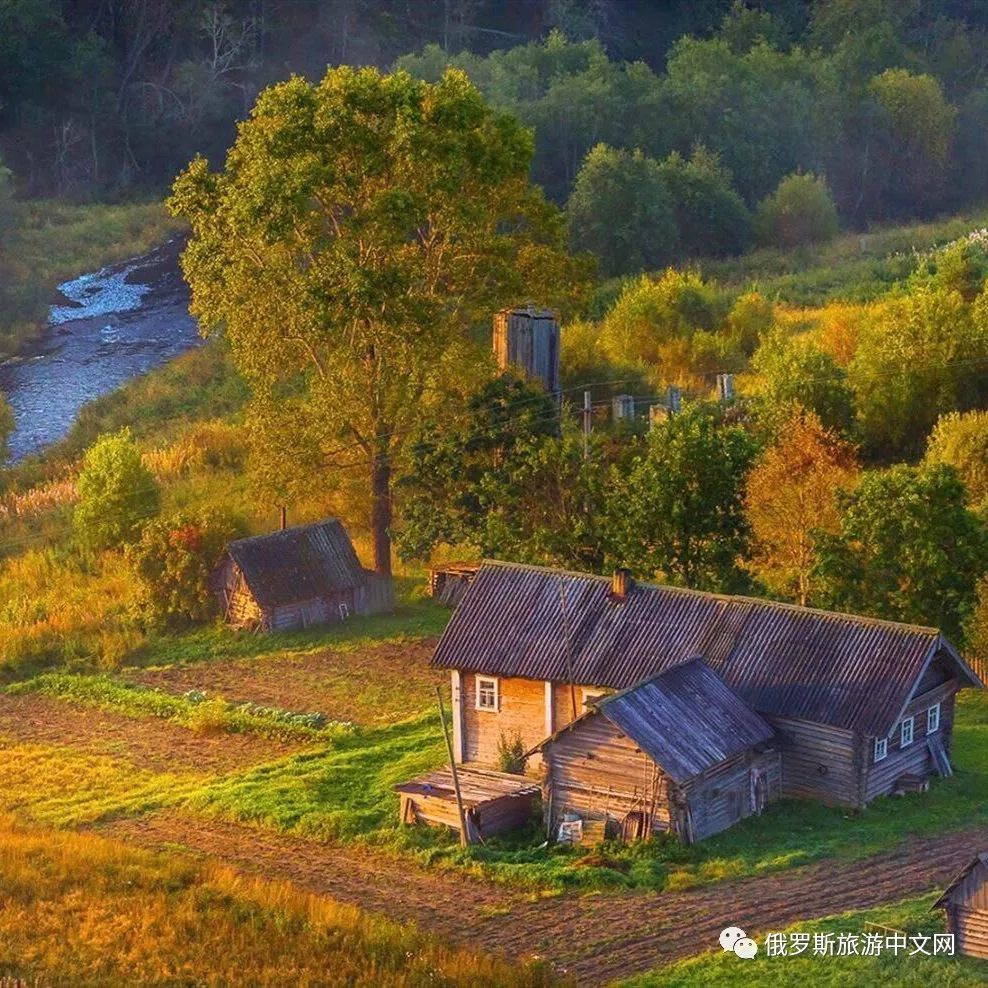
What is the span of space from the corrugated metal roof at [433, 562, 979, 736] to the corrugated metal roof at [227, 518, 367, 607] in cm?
961

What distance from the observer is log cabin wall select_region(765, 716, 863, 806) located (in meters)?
33.6

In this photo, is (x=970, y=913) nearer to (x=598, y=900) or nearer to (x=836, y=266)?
(x=598, y=900)

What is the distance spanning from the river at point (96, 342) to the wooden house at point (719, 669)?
31.1 m

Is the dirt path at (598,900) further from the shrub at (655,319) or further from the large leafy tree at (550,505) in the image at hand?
the shrub at (655,319)

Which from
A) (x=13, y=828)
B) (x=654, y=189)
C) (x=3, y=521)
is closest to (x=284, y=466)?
(x=3, y=521)

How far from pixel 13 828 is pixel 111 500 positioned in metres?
17.0

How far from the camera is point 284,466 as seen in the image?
155 feet

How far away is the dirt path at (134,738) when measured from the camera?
37.9 metres

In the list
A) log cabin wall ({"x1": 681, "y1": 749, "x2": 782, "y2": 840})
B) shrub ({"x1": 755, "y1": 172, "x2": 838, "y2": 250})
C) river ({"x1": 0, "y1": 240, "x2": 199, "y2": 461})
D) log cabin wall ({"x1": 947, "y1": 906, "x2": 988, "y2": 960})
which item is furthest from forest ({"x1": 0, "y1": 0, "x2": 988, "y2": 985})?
shrub ({"x1": 755, "y1": 172, "x2": 838, "y2": 250})

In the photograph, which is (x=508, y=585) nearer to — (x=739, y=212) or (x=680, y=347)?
(x=680, y=347)

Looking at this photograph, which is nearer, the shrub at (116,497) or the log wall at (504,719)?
the log wall at (504,719)

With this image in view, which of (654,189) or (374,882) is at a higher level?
(654,189)

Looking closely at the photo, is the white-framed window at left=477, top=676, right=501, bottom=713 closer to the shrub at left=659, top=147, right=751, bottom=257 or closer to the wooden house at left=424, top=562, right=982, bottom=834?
the wooden house at left=424, top=562, right=982, bottom=834

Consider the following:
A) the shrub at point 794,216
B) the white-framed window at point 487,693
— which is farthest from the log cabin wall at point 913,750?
the shrub at point 794,216
